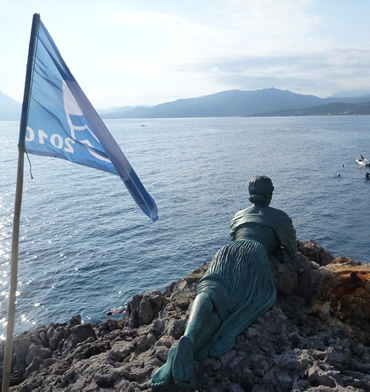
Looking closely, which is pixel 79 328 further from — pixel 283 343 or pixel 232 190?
pixel 232 190

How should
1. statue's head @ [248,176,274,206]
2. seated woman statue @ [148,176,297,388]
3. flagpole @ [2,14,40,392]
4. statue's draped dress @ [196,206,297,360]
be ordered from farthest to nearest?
statue's head @ [248,176,274,206] → statue's draped dress @ [196,206,297,360] → seated woman statue @ [148,176,297,388] → flagpole @ [2,14,40,392]

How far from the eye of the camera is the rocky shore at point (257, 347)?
22.4ft

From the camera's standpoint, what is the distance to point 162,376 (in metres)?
6.58

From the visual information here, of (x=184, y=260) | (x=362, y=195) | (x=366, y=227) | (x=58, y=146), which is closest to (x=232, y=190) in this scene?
(x=362, y=195)

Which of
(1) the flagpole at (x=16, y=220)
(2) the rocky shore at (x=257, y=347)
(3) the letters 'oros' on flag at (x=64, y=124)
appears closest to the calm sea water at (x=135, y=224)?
(2) the rocky shore at (x=257, y=347)

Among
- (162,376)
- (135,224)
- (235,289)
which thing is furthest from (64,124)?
(135,224)

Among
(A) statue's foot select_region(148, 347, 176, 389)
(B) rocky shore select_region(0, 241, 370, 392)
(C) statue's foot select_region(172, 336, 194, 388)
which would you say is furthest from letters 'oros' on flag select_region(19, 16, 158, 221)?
(B) rocky shore select_region(0, 241, 370, 392)

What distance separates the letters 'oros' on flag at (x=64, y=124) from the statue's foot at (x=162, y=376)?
2.48m

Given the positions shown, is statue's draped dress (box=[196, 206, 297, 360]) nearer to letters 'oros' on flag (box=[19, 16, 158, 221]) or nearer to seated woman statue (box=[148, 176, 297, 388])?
seated woman statue (box=[148, 176, 297, 388])

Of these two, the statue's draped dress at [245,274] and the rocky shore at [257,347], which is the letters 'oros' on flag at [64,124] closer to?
the statue's draped dress at [245,274]

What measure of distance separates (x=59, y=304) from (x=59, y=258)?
4.98 meters

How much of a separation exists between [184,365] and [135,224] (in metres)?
22.9

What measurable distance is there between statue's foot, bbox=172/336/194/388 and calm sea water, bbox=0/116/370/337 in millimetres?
11484

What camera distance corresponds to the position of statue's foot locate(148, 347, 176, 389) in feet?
21.4
